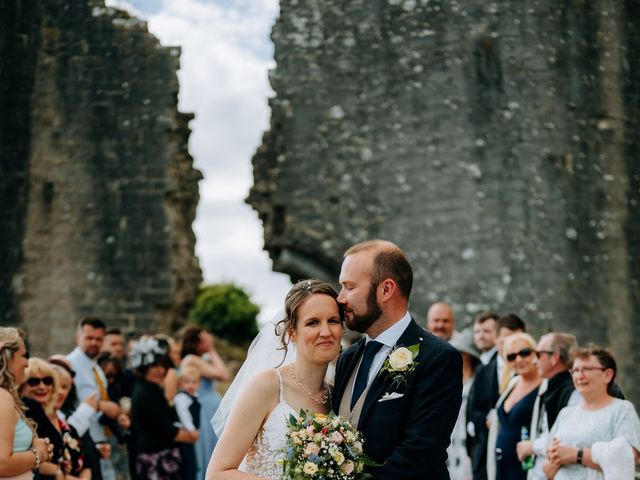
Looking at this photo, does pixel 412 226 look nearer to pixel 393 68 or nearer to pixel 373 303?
pixel 393 68

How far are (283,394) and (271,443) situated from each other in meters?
0.22

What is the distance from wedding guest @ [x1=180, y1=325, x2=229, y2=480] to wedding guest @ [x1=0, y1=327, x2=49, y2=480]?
3.63 m

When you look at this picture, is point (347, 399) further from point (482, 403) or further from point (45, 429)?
point (482, 403)

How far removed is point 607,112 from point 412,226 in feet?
9.55

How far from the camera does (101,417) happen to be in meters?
8.60

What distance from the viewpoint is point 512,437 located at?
24.6 feet

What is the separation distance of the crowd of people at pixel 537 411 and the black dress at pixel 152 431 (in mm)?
2526

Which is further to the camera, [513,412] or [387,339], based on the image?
[513,412]

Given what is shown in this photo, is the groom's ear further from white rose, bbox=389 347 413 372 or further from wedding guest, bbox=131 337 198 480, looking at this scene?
wedding guest, bbox=131 337 198 480

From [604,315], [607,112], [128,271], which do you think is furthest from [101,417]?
[607,112]

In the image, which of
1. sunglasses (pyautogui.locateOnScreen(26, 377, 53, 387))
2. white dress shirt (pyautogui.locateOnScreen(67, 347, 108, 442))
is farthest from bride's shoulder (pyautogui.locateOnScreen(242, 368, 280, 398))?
white dress shirt (pyautogui.locateOnScreen(67, 347, 108, 442))

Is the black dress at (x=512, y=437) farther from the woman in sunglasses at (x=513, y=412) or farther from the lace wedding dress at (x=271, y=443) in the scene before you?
the lace wedding dress at (x=271, y=443)

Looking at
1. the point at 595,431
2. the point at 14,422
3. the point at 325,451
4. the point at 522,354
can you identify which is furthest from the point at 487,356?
the point at 325,451

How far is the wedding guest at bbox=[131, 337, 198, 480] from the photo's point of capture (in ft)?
27.9
